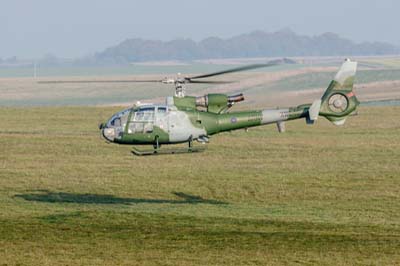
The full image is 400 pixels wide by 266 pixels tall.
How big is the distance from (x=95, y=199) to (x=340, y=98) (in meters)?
9.26

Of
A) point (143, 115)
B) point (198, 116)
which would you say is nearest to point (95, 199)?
point (143, 115)

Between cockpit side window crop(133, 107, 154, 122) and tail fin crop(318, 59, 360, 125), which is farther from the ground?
tail fin crop(318, 59, 360, 125)

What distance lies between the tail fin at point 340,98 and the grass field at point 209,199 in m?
3.06

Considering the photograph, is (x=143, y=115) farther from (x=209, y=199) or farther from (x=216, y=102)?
(x=209, y=199)

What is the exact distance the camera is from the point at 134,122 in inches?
1308

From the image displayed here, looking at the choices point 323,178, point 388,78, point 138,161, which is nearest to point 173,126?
point 323,178

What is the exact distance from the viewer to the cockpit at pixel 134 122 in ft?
109

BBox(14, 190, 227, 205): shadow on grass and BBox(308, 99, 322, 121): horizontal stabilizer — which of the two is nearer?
BBox(308, 99, 322, 121): horizontal stabilizer

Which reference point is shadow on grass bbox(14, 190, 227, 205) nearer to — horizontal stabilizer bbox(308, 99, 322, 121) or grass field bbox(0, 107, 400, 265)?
grass field bbox(0, 107, 400, 265)

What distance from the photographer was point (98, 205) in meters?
34.8

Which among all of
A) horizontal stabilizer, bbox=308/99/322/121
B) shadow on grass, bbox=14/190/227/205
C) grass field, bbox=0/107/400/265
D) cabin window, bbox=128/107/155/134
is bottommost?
shadow on grass, bbox=14/190/227/205

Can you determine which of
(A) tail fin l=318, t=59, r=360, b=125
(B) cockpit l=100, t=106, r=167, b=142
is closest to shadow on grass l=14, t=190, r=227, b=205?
(B) cockpit l=100, t=106, r=167, b=142

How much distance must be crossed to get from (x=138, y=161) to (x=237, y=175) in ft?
21.5

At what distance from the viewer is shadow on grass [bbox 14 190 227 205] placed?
118ft
